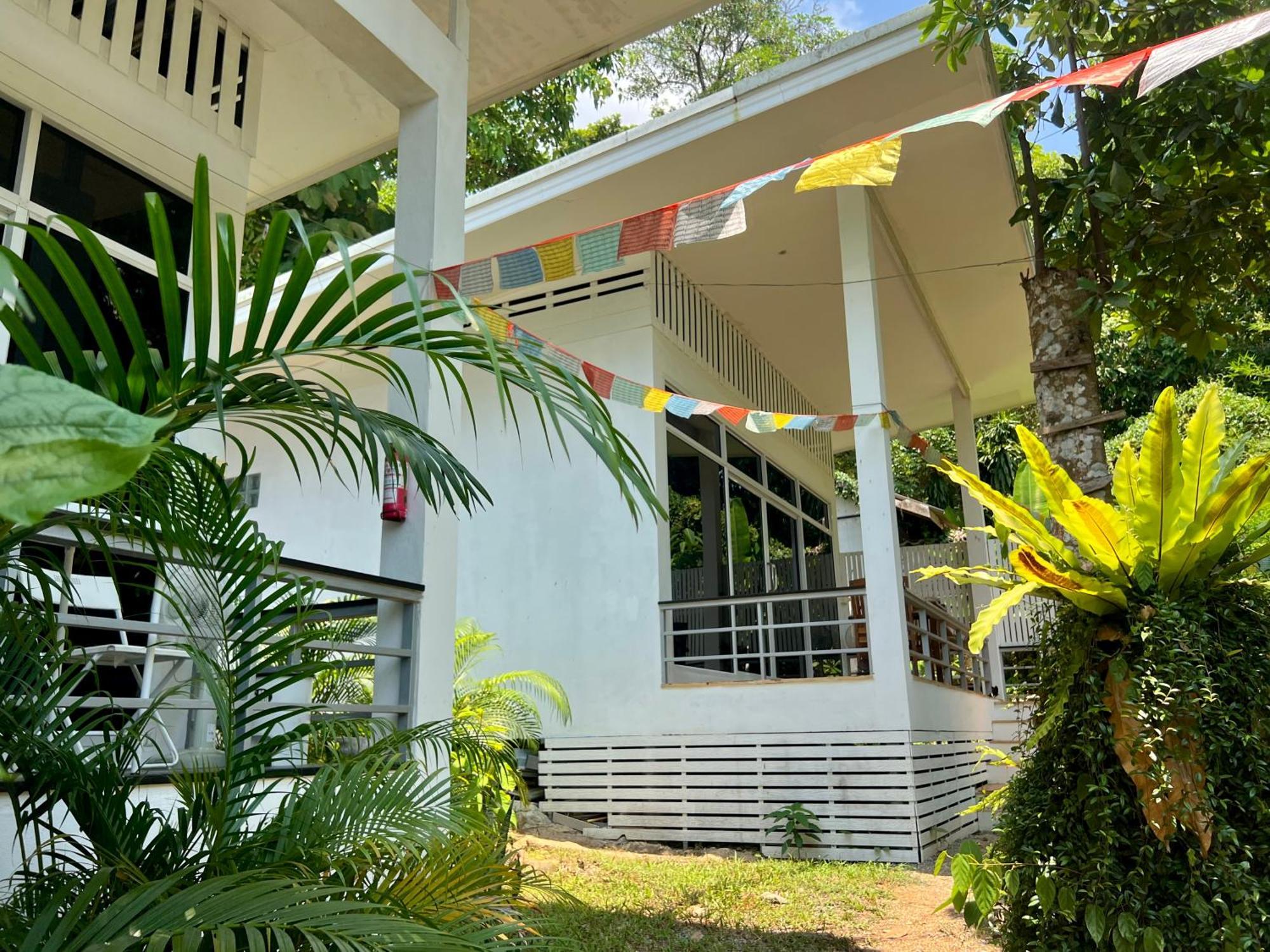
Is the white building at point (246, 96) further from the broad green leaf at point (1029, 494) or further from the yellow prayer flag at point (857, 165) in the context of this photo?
the broad green leaf at point (1029, 494)

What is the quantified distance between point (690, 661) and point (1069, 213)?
4968mm

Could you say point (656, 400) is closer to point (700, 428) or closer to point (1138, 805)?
point (700, 428)

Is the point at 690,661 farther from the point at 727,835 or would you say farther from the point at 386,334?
the point at 386,334

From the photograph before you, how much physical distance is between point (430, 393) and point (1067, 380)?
2957 mm

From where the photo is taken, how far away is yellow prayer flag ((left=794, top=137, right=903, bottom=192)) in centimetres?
379

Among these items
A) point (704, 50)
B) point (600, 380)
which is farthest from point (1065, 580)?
point (704, 50)

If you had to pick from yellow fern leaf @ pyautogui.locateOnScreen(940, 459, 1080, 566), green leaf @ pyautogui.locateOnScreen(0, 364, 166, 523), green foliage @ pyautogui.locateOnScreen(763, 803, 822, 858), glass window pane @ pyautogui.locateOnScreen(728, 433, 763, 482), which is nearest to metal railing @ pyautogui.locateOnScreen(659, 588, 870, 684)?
green foliage @ pyautogui.locateOnScreen(763, 803, 822, 858)

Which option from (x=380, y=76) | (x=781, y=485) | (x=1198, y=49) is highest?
(x=380, y=76)

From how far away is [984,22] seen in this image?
5105 millimetres

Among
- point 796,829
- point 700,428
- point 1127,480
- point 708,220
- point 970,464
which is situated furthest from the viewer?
point 970,464

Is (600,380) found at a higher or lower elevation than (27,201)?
lower

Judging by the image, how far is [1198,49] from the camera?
345cm

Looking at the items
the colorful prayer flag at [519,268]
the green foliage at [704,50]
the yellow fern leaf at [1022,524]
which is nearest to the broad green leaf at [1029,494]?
the yellow fern leaf at [1022,524]

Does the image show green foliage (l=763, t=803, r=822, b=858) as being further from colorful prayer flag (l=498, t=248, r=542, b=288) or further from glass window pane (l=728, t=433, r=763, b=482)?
colorful prayer flag (l=498, t=248, r=542, b=288)
